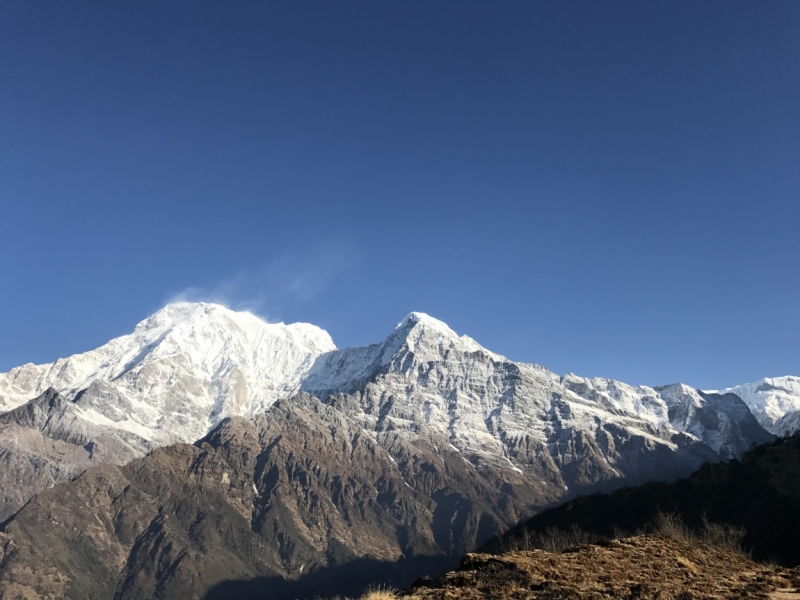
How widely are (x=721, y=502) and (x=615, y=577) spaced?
381 ft

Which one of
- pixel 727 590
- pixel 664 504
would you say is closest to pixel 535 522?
pixel 664 504

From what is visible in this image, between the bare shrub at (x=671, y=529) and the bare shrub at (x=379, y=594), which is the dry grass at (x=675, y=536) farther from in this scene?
the bare shrub at (x=379, y=594)

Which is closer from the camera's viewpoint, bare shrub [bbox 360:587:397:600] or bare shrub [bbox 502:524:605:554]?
bare shrub [bbox 360:587:397:600]

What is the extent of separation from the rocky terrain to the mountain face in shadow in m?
79.0

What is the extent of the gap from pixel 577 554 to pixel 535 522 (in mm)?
120760

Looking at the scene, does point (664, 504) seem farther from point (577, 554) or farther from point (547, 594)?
point (547, 594)

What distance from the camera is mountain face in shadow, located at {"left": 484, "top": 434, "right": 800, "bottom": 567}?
368 feet

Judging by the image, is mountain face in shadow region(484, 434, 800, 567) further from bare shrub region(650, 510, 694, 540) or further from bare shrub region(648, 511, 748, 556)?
bare shrub region(648, 511, 748, 556)

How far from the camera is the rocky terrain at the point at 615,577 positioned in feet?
98.2

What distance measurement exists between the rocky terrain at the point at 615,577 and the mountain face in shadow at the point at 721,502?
79019 mm

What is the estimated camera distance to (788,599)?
3056 cm

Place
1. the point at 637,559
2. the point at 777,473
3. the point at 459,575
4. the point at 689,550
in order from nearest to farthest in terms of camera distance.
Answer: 1. the point at 459,575
2. the point at 637,559
3. the point at 689,550
4. the point at 777,473

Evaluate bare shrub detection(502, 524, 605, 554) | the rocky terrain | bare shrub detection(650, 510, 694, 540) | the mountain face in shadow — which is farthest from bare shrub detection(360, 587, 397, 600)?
the mountain face in shadow

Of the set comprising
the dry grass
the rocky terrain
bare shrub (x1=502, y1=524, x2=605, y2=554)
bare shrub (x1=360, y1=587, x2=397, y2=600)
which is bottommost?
bare shrub (x1=502, y1=524, x2=605, y2=554)
